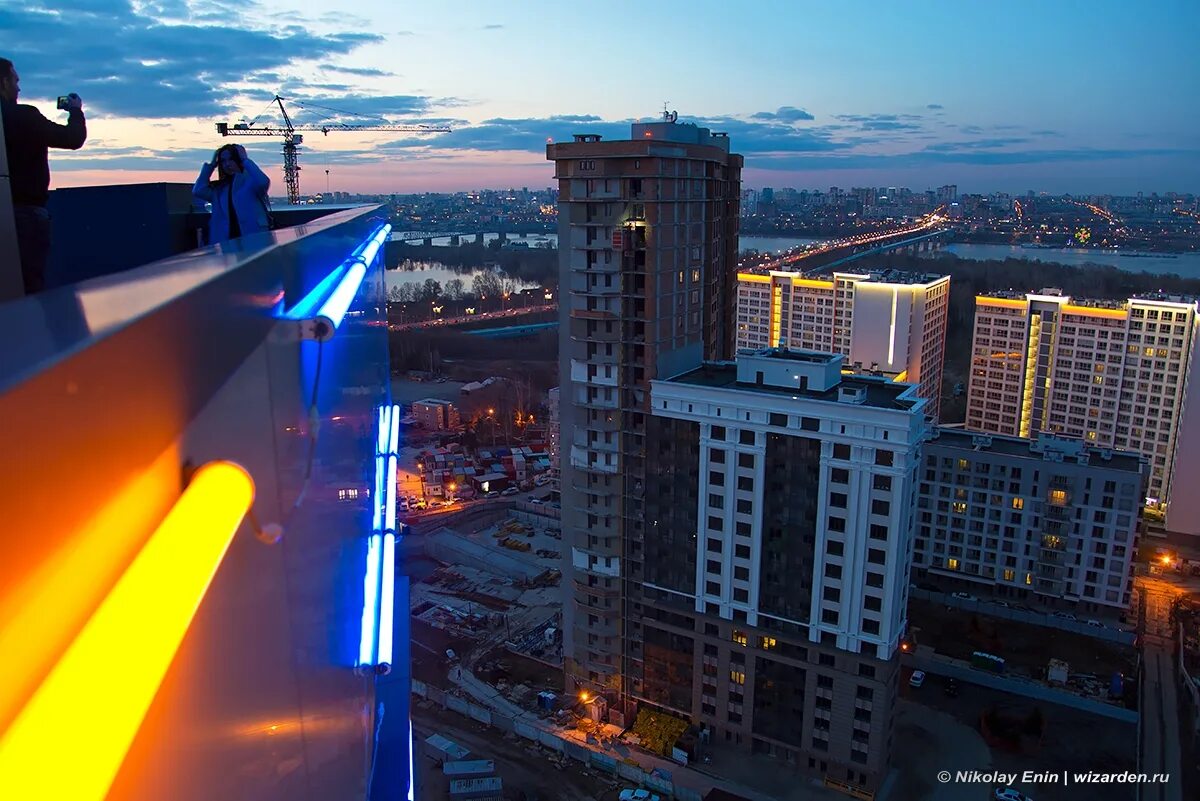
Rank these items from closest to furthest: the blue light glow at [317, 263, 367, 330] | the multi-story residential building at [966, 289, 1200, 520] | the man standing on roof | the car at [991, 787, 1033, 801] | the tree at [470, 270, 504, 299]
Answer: the blue light glow at [317, 263, 367, 330]
the man standing on roof
the car at [991, 787, 1033, 801]
the multi-story residential building at [966, 289, 1200, 520]
the tree at [470, 270, 504, 299]

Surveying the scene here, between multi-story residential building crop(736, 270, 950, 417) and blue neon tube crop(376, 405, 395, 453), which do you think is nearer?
blue neon tube crop(376, 405, 395, 453)

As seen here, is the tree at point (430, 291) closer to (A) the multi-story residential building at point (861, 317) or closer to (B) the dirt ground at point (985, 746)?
(A) the multi-story residential building at point (861, 317)

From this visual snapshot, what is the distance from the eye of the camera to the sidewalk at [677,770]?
6.70 meters

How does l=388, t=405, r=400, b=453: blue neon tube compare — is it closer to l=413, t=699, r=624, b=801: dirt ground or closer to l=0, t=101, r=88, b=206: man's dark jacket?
l=0, t=101, r=88, b=206: man's dark jacket

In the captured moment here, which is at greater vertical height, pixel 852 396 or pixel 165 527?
pixel 165 527

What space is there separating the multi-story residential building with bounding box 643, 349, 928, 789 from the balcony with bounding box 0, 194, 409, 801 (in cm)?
584

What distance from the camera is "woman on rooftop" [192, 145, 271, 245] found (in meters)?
1.50

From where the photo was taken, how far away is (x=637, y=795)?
6.69m

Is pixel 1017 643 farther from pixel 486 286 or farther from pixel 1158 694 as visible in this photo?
pixel 486 286

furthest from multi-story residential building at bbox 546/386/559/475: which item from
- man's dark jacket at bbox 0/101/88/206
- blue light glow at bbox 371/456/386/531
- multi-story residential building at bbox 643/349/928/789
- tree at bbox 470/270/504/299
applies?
tree at bbox 470/270/504/299

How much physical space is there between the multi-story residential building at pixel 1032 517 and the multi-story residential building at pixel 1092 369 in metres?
3.06

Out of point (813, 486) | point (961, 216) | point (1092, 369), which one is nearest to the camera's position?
point (813, 486)

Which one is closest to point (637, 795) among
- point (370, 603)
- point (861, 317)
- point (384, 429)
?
point (384, 429)

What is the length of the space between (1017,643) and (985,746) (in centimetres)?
213
